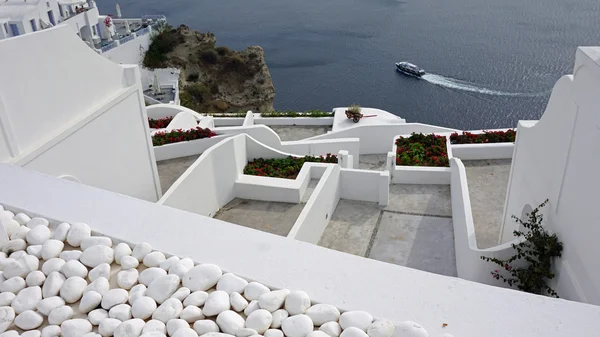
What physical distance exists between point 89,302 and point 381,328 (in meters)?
2.04

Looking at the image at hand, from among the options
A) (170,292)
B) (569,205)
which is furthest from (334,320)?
(569,205)

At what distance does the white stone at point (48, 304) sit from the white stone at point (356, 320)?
203 cm

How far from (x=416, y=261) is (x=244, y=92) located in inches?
1267

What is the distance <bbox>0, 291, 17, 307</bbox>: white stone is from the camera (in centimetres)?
360

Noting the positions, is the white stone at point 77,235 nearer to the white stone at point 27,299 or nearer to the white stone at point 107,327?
the white stone at point 27,299

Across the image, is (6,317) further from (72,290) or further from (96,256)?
(96,256)

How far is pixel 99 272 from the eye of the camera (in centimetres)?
375

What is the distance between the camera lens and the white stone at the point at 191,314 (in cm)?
333

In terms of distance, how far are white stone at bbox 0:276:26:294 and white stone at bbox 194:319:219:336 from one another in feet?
4.95

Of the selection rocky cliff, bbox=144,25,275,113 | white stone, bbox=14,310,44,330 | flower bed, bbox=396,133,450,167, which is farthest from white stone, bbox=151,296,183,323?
rocky cliff, bbox=144,25,275,113

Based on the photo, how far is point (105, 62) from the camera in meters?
9.21

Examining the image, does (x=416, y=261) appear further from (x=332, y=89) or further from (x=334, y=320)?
(x=332, y=89)

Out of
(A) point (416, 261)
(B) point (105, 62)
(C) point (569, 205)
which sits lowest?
(A) point (416, 261)

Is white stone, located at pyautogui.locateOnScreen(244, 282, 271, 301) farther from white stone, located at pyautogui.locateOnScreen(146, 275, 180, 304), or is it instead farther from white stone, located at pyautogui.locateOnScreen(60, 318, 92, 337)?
white stone, located at pyautogui.locateOnScreen(60, 318, 92, 337)
